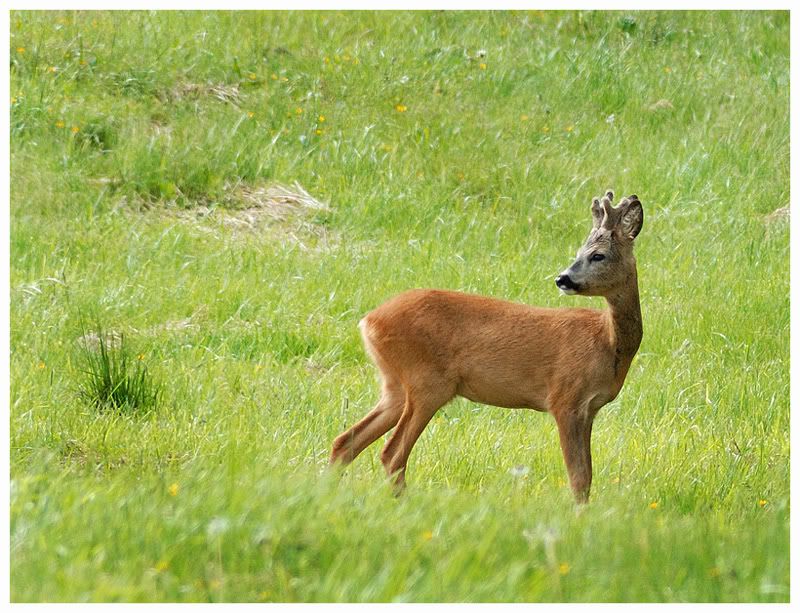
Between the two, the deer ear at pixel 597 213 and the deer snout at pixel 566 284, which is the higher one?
the deer ear at pixel 597 213

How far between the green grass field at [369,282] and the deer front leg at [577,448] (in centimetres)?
22

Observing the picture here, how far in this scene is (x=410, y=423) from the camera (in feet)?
22.0

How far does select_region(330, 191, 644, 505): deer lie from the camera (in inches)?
262

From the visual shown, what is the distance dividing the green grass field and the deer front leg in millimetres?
217

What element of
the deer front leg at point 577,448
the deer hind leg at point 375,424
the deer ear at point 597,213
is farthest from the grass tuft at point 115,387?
the deer ear at point 597,213

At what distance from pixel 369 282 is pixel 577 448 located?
4437mm

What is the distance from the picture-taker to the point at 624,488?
271 inches

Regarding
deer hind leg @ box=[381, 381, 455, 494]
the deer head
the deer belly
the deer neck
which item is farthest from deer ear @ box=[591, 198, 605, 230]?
deer hind leg @ box=[381, 381, 455, 494]

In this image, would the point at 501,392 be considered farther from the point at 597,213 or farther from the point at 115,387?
the point at 115,387

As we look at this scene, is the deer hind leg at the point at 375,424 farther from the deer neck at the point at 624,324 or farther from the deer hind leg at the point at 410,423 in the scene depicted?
the deer neck at the point at 624,324

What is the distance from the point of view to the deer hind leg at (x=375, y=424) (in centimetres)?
693

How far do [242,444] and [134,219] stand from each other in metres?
5.55

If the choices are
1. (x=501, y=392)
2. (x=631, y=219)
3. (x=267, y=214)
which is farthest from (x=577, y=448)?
(x=267, y=214)

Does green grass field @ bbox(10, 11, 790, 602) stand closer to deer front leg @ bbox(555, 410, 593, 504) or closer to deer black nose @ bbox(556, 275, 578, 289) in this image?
deer front leg @ bbox(555, 410, 593, 504)
